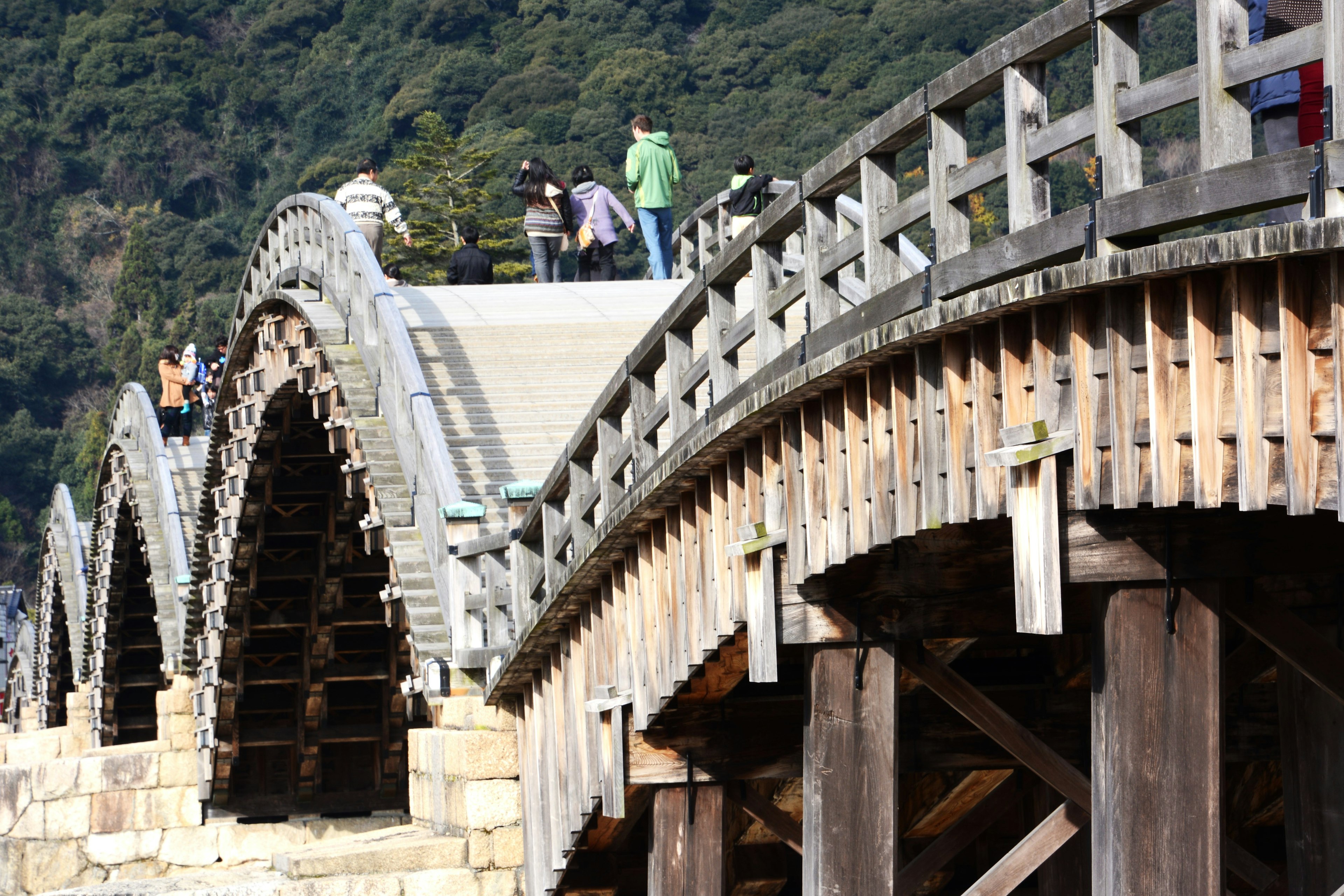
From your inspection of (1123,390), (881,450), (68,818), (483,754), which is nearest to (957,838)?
(881,450)

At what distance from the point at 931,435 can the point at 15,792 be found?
2060 cm

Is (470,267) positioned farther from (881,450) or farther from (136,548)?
(136,548)

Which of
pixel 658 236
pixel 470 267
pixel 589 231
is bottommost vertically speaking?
pixel 470 267

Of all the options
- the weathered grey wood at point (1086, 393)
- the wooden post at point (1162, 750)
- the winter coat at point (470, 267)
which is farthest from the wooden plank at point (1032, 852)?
the winter coat at point (470, 267)

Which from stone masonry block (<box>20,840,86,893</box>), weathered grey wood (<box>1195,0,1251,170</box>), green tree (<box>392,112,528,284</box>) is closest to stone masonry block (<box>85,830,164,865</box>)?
stone masonry block (<box>20,840,86,893</box>)

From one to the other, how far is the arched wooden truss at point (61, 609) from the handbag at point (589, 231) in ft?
63.7

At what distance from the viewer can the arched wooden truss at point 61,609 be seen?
3894cm

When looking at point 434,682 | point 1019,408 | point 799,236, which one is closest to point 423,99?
point 799,236

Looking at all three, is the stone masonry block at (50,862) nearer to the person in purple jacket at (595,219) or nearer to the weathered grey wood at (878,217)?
the person in purple jacket at (595,219)

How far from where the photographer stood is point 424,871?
1096cm

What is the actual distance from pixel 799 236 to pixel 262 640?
900 centimetres

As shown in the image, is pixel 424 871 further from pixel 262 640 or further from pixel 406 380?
pixel 262 640

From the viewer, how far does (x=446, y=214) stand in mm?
44469

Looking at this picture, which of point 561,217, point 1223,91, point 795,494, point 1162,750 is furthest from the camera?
point 561,217
